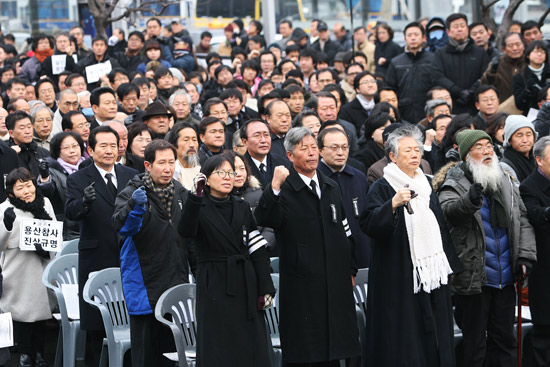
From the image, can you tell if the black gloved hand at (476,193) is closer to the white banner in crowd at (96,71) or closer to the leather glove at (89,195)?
the leather glove at (89,195)

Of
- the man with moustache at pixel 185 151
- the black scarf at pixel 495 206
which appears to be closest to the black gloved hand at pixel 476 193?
the black scarf at pixel 495 206

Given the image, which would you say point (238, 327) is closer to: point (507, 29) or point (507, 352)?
point (507, 352)

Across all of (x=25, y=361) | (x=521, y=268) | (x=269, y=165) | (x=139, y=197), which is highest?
(x=269, y=165)

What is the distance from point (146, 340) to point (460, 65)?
23.3 ft

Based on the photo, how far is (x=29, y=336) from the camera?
8508 mm

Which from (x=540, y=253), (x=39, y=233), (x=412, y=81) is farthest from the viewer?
(x=412, y=81)

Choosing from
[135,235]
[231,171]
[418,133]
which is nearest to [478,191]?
[418,133]

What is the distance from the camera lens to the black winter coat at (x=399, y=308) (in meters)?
6.86

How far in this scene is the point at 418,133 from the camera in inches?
282

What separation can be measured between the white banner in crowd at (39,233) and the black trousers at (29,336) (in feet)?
2.17

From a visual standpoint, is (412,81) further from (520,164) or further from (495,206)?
(495,206)

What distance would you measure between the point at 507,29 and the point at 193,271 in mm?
8873

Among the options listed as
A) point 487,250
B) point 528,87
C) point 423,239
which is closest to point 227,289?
point 423,239

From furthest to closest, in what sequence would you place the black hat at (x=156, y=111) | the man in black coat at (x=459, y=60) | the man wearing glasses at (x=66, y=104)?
the man in black coat at (x=459, y=60) → the man wearing glasses at (x=66, y=104) → the black hat at (x=156, y=111)
